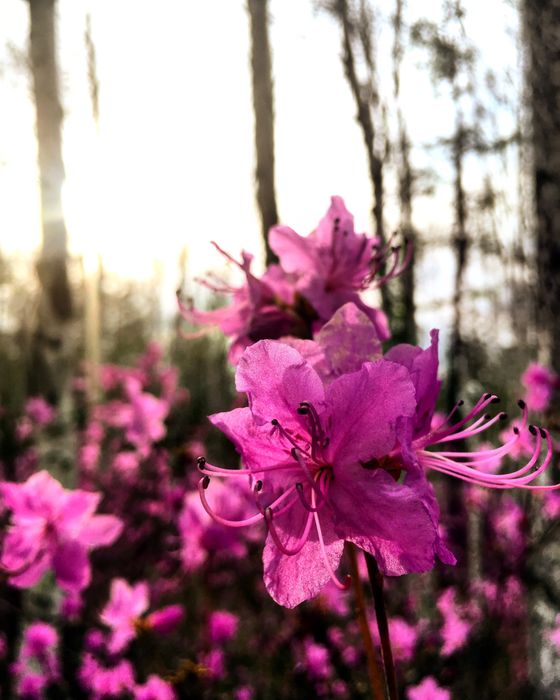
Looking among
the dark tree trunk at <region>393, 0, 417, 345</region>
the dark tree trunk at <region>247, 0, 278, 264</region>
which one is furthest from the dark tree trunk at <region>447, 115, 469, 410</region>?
the dark tree trunk at <region>247, 0, 278, 264</region>

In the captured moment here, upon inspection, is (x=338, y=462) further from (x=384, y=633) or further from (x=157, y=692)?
(x=157, y=692)

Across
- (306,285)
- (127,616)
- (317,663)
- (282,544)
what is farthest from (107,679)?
(282,544)

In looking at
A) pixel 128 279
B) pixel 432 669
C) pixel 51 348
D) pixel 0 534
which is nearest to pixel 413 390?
pixel 432 669

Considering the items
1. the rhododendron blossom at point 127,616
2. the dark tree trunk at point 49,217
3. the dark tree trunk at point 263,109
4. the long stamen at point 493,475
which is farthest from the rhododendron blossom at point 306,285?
the dark tree trunk at point 263,109

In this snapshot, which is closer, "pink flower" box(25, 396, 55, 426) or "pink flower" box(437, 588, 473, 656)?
"pink flower" box(437, 588, 473, 656)

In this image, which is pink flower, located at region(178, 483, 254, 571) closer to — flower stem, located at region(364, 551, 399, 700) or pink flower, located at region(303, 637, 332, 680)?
pink flower, located at region(303, 637, 332, 680)

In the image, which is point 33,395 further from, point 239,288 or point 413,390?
point 413,390

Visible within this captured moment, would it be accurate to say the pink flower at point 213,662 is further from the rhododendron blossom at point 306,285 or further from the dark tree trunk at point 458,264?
the dark tree trunk at point 458,264
